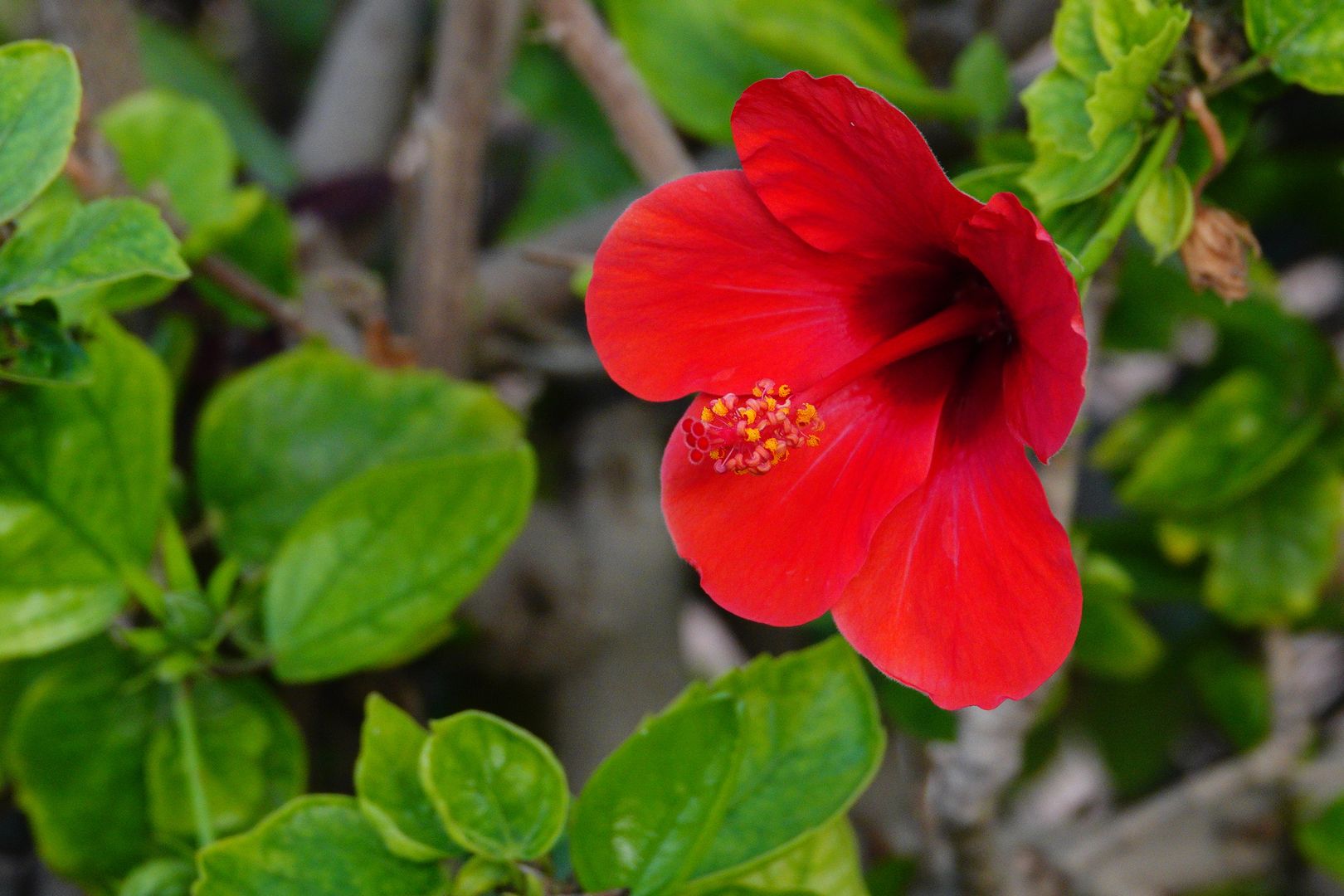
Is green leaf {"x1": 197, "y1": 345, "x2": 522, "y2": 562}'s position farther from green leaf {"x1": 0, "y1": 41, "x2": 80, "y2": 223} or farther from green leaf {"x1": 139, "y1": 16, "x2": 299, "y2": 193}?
green leaf {"x1": 139, "y1": 16, "x2": 299, "y2": 193}

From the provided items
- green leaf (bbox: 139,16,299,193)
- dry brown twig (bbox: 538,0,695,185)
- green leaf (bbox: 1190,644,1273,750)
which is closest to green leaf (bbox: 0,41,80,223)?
dry brown twig (bbox: 538,0,695,185)

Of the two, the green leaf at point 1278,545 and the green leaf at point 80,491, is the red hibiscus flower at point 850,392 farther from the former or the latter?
the green leaf at point 1278,545

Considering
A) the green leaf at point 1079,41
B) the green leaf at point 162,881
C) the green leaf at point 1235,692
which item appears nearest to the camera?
the green leaf at point 1079,41

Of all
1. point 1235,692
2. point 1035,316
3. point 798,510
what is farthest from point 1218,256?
point 1235,692

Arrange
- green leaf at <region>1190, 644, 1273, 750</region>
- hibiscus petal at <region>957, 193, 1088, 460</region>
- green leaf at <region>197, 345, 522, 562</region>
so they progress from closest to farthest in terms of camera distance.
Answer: hibiscus petal at <region>957, 193, 1088, 460</region> → green leaf at <region>197, 345, 522, 562</region> → green leaf at <region>1190, 644, 1273, 750</region>

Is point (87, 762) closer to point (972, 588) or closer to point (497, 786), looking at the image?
point (497, 786)

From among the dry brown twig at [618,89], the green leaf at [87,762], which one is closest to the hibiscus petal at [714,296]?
the dry brown twig at [618,89]

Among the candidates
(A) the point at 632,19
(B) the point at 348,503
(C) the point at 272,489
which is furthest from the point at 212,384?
(A) the point at 632,19
